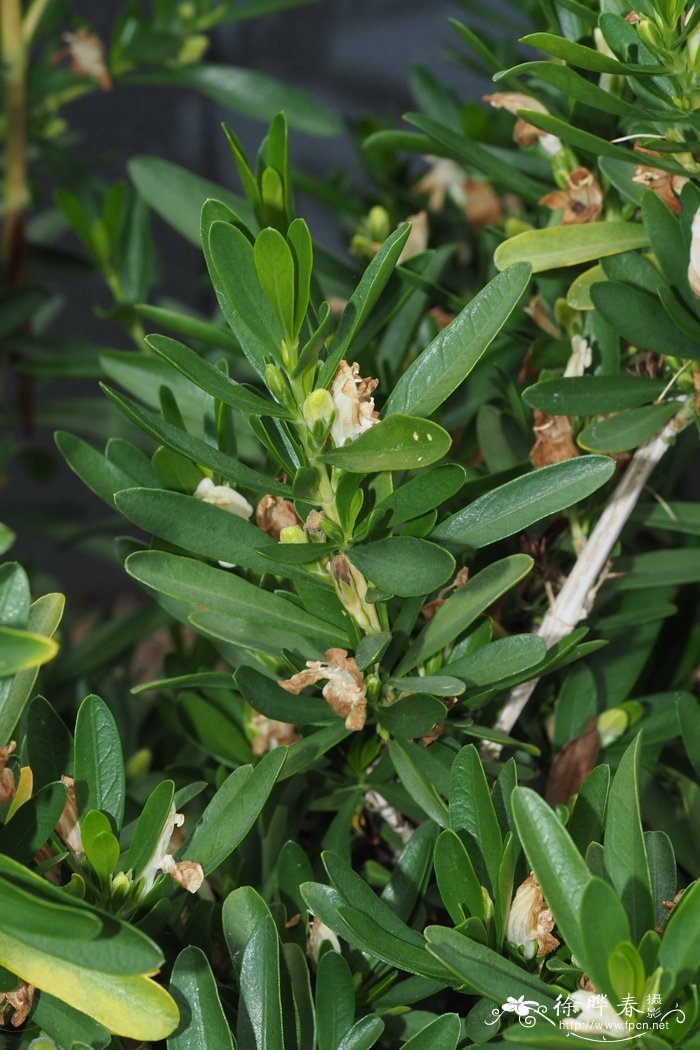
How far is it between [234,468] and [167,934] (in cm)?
18

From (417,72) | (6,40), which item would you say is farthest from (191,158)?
(417,72)

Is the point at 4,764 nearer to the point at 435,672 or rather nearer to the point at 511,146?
the point at 435,672

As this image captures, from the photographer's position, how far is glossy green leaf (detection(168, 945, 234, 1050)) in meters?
0.37

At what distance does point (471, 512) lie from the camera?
42cm

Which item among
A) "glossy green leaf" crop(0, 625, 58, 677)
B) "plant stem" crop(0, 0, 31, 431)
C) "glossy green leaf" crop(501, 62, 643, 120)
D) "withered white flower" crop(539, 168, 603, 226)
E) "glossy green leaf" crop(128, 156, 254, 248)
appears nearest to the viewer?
"glossy green leaf" crop(0, 625, 58, 677)

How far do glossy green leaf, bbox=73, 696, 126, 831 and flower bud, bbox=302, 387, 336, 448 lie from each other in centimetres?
12

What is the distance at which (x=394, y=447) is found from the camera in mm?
379

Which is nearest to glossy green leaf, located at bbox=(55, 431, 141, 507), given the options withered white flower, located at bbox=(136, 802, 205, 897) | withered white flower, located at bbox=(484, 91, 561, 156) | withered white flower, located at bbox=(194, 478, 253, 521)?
withered white flower, located at bbox=(194, 478, 253, 521)

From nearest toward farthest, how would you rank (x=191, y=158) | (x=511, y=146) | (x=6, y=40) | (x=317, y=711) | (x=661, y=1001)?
(x=661, y=1001)
(x=317, y=711)
(x=511, y=146)
(x=6, y=40)
(x=191, y=158)

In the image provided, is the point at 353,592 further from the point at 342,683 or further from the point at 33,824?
the point at 33,824

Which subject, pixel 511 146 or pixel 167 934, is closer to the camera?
pixel 167 934

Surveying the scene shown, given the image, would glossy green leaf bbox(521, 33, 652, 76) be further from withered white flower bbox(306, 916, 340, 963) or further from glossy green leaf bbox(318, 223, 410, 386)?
withered white flower bbox(306, 916, 340, 963)

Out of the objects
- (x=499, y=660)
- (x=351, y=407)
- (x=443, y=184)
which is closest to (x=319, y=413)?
(x=351, y=407)

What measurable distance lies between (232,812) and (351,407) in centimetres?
15
